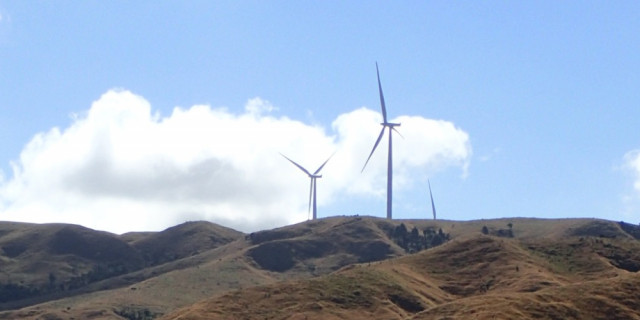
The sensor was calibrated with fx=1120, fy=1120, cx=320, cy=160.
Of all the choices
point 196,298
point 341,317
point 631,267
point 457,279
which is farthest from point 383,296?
point 196,298

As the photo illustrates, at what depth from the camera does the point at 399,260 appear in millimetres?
160125

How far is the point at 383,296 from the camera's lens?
132 meters

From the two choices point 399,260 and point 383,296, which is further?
point 399,260

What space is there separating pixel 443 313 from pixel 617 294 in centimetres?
1833

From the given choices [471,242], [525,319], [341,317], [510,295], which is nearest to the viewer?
[525,319]

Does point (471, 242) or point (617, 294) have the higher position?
point (471, 242)

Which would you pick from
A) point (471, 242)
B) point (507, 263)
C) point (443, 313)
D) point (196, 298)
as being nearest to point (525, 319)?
point (443, 313)

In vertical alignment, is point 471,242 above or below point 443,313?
above

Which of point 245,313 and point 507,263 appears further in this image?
point 507,263

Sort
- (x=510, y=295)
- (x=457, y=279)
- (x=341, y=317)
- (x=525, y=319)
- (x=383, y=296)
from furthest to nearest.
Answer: (x=457, y=279) → (x=383, y=296) → (x=341, y=317) → (x=510, y=295) → (x=525, y=319)

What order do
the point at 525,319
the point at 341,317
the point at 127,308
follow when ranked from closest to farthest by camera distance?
the point at 525,319 → the point at 341,317 → the point at 127,308

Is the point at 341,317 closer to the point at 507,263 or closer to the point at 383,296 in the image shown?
the point at 383,296

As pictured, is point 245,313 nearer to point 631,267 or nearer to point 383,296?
point 383,296

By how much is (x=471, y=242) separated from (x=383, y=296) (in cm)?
3118
